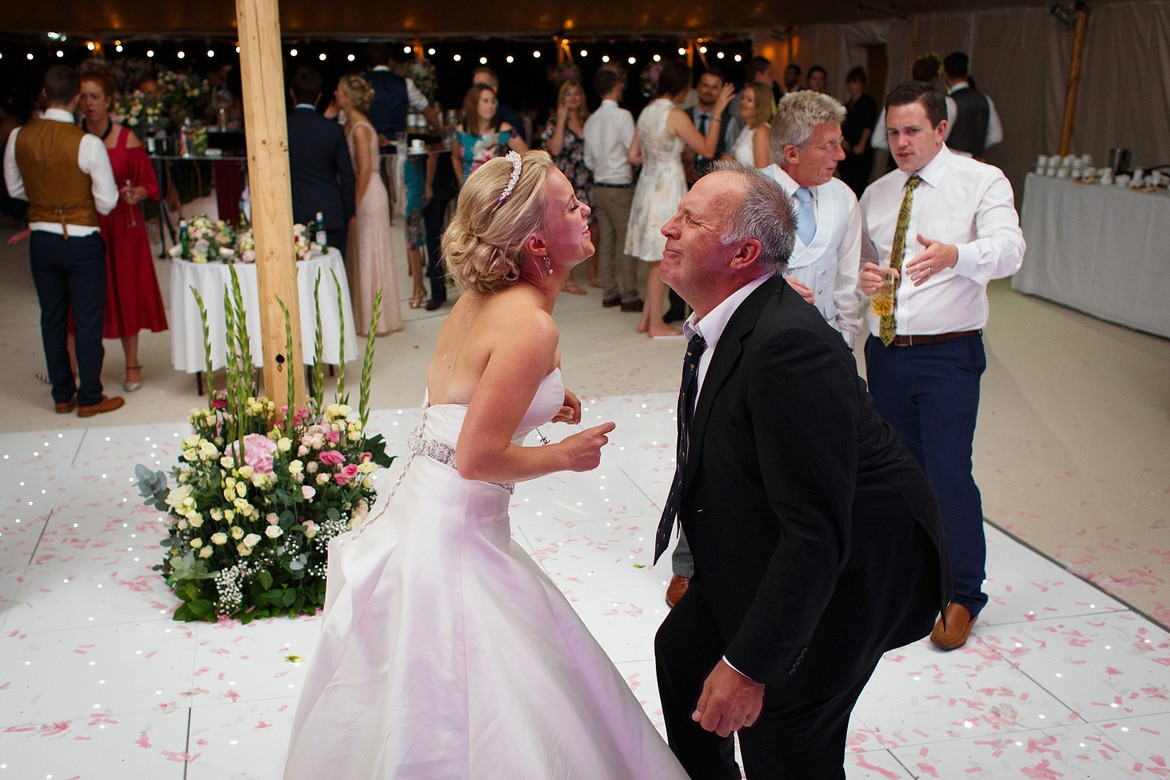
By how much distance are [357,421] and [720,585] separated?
206 centimetres

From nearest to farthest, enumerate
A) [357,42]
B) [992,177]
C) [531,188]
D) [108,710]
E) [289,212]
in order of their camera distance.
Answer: [531,188] < [108,710] < [992,177] < [289,212] < [357,42]

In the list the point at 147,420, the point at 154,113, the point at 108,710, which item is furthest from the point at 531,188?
the point at 154,113

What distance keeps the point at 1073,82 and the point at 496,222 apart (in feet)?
30.2

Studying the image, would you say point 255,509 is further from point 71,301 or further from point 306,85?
point 306,85

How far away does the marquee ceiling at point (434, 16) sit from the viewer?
13.5 m

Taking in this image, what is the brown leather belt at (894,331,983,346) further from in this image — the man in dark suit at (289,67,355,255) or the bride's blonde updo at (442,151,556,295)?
the man in dark suit at (289,67,355,255)

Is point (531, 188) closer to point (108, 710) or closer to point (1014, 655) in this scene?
point (108, 710)

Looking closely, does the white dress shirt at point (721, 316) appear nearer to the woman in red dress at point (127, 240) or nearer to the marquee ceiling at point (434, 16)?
the woman in red dress at point (127, 240)

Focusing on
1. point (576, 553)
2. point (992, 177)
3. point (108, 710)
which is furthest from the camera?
point (576, 553)

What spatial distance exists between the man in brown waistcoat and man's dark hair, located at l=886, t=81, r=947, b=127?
3866mm

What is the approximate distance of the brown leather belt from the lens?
3160mm

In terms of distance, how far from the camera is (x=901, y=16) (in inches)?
473

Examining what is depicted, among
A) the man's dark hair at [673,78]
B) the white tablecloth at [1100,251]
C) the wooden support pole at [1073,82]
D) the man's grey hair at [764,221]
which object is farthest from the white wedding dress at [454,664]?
the wooden support pole at [1073,82]

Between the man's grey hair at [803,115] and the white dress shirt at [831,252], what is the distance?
14 centimetres
